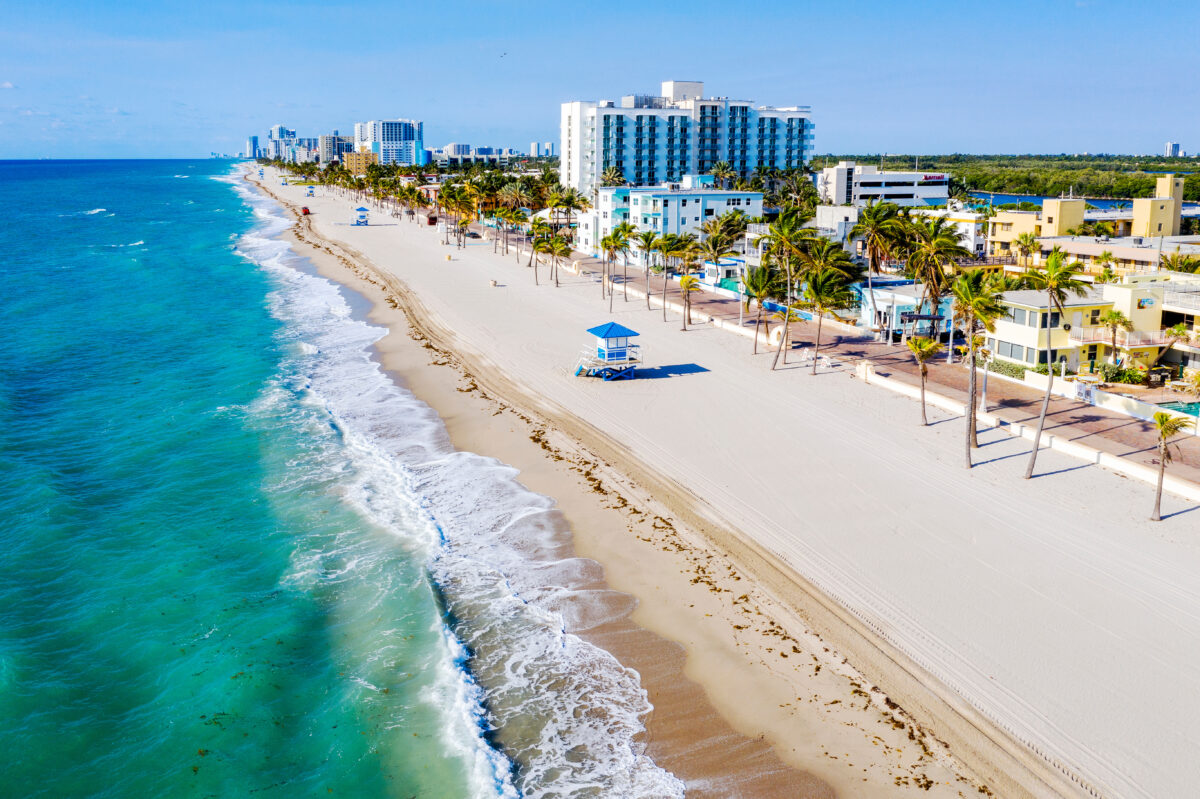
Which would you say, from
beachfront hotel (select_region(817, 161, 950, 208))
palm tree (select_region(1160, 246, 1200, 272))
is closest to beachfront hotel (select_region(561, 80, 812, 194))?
beachfront hotel (select_region(817, 161, 950, 208))

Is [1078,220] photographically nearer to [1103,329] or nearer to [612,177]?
[1103,329]

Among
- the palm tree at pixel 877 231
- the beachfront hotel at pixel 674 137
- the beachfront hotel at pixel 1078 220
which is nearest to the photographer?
the palm tree at pixel 877 231

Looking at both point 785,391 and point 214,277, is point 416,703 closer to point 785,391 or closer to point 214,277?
point 785,391

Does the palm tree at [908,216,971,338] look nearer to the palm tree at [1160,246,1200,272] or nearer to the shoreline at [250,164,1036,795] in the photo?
the palm tree at [1160,246,1200,272]

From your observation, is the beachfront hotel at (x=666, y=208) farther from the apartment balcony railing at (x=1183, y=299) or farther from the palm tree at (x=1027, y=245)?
the apartment balcony railing at (x=1183, y=299)

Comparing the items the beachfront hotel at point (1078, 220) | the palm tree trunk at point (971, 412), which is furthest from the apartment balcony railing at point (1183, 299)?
the beachfront hotel at point (1078, 220)
